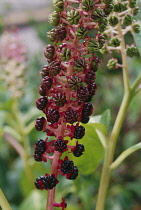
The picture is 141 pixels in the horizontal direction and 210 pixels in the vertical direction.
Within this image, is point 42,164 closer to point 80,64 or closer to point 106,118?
point 106,118

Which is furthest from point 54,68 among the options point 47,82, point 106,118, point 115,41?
point 106,118

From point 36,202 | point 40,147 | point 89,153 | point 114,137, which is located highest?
point 40,147

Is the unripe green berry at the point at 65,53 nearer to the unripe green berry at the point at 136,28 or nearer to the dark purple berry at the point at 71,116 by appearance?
the dark purple berry at the point at 71,116

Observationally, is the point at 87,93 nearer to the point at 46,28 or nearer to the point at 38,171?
the point at 38,171

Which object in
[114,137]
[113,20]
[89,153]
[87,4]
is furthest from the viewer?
[89,153]

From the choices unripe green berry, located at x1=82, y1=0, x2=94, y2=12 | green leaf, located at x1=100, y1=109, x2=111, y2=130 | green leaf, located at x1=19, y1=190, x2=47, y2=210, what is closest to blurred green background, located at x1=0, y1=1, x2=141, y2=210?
green leaf, located at x1=19, y1=190, x2=47, y2=210

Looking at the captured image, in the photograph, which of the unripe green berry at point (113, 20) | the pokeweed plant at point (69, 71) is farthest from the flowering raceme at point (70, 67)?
the unripe green berry at point (113, 20)
